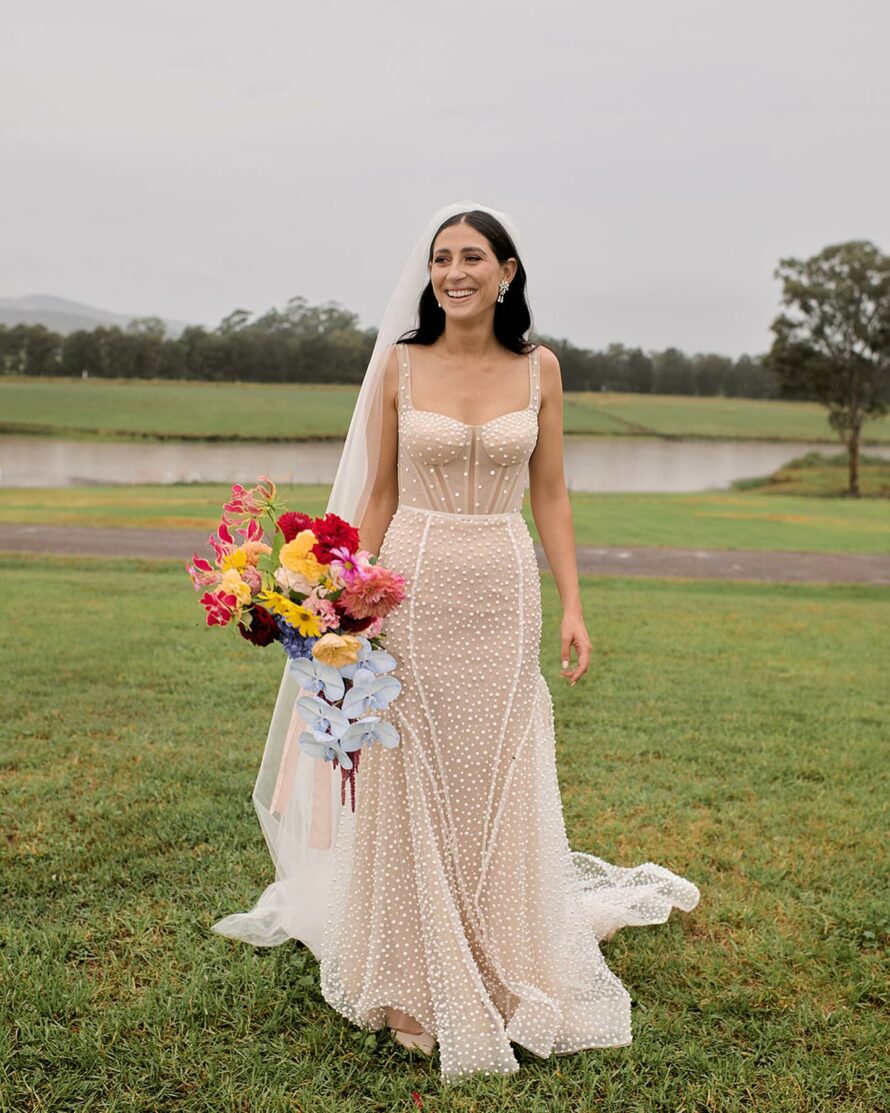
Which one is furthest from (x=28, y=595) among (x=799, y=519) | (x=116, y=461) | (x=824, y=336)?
(x=824, y=336)

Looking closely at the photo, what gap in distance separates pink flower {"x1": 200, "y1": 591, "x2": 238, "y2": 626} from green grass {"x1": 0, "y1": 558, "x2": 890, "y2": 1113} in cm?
156

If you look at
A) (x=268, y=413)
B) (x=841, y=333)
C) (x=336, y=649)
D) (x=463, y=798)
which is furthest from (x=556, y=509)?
(x=268, y=413)

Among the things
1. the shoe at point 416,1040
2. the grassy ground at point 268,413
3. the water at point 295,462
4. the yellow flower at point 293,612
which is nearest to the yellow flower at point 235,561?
the yellow flower at point 293,612

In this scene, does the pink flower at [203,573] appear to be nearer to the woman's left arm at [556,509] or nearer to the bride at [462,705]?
A: the bride at [462,705]

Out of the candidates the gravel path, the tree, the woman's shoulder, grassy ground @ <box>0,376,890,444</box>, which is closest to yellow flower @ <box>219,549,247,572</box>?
the woman's shoulder

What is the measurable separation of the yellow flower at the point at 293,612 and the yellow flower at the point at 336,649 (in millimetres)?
47

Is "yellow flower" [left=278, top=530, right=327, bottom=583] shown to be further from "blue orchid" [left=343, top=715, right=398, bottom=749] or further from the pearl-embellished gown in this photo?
the pearl-embellished gown

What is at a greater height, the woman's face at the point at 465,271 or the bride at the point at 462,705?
the woman's face at the point at 465,271

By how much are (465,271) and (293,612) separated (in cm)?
137

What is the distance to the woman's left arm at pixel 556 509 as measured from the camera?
3641mm

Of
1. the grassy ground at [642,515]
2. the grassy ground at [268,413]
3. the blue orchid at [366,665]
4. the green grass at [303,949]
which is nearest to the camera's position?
the blue orchid at [366,665]

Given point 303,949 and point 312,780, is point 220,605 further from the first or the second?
point 303,949

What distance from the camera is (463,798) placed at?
3.53 m

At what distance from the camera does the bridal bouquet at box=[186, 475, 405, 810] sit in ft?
9.30
